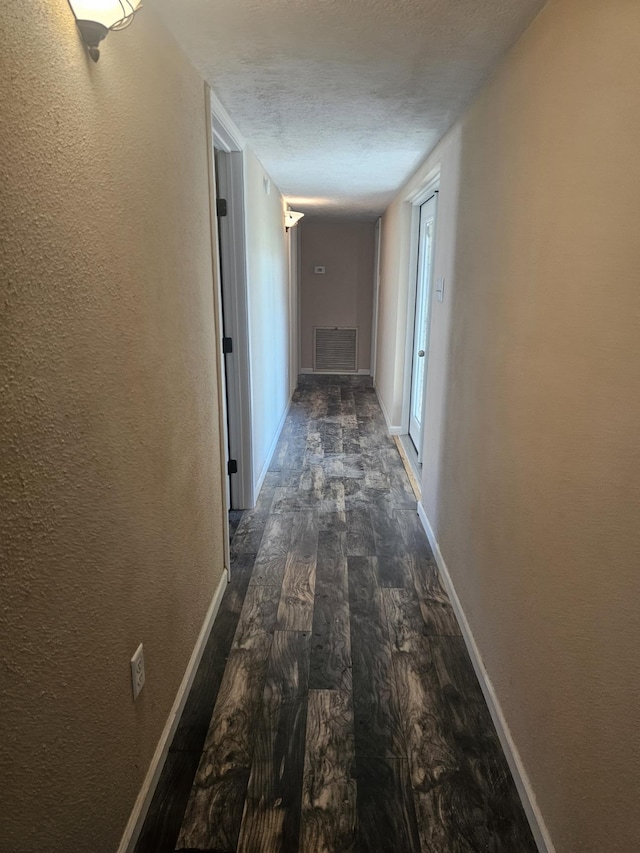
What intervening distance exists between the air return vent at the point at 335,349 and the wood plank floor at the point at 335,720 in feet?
16.4

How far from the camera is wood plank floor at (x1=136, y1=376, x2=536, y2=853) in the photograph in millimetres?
1457

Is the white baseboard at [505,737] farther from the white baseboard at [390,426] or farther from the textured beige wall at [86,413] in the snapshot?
the white baseboard at [390,426]

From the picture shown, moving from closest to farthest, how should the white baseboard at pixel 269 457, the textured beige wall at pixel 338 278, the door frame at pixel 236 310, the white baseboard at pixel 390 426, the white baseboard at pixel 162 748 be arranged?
the white baseboard at pixel 162 748 → the door frame at pixel 236 310 → the white baseboard at pixel 269 457 → the white baseboard at pixel 390 426 → the textured beige wall at pixel 338 278

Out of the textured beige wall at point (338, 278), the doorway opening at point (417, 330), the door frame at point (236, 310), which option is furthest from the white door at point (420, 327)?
the textured beige wall at point (338, 278)

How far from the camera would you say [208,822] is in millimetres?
1468

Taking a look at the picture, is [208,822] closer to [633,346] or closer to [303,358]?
[633,346]

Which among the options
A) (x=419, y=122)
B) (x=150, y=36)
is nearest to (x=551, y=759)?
(x=150, y=36)

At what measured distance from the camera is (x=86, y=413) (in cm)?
109

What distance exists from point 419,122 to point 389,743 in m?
2.54

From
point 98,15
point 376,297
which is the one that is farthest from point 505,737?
point 376,297

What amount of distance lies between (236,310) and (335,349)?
491cm

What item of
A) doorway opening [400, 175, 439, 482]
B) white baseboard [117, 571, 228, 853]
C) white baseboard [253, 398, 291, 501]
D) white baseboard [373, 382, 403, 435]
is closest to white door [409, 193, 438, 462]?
doorway opening [400, 175, 439, 482]

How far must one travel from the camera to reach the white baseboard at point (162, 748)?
4.49ft

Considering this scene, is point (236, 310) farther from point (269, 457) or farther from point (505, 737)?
point (505, 737)
